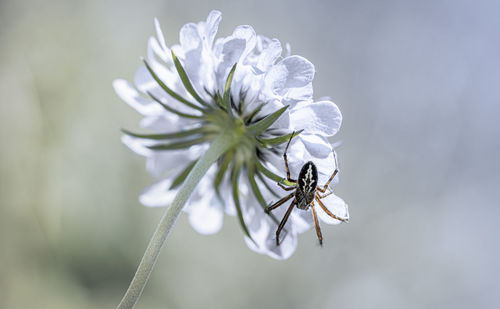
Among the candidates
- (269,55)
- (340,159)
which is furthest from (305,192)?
(340,159)

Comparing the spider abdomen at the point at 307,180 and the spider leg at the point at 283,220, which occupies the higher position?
the spider abdomen at the point at 307,180

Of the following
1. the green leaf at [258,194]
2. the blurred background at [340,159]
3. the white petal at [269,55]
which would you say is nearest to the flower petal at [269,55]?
the white petal at [269,55]

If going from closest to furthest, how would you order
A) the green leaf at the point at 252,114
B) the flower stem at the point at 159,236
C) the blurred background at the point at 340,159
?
the flower stem at the point at 159,236 → the green leaf at the point at 252,114 → the blurred background at the point at 340,159

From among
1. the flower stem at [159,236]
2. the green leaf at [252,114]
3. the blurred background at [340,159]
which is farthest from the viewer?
the blurred background at [340,159]

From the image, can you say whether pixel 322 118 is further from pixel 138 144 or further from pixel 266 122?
pixel 138 144

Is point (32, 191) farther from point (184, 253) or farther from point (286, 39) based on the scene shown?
point (286, 39)

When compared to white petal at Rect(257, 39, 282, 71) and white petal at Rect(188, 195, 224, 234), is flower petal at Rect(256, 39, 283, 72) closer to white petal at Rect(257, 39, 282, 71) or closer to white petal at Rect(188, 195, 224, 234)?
white petal at Rect(257, 39, 282, 71)

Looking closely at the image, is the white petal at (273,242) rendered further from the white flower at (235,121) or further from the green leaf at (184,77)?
the green leaf at (184,77)
